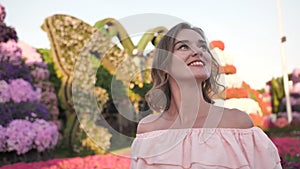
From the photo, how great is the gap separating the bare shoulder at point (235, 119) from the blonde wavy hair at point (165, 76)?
0.41 ft

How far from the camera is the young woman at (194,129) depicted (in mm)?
1502

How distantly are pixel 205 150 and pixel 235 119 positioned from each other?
18 cm

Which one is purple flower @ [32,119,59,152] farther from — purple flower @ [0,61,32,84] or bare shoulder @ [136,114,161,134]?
bare shoulder @ [136,114,161,134]

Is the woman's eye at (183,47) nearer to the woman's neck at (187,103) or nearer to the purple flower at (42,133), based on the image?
the woman's neck at (187,103)

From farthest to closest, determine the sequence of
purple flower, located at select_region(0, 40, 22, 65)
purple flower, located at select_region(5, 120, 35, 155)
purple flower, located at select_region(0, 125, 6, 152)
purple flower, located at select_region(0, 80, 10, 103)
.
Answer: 1. purple flower, located at select_region(0, 40, 22, 65)
2. purple flower, located at select_region(0, 80, 10, 103)
3. purple flower, located at select_region(5, 120, 35, 155)
4. purple flower, located at select_region(0, 125, 6, 152)

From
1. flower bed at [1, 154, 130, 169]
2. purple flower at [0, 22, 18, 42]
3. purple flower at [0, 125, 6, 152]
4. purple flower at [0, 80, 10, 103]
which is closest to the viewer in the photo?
flower bed at [1, 154, 130, 169]

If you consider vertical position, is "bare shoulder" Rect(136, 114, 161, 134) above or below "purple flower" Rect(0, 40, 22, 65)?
above

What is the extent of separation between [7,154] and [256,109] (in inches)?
332

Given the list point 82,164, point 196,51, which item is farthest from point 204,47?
point 82,164

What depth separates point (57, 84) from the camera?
13.8 metres

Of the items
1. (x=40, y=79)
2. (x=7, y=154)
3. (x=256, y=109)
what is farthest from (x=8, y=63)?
(x=256, y=109)

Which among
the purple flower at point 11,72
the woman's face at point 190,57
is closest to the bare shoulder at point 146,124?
the woman's face at point 190,57

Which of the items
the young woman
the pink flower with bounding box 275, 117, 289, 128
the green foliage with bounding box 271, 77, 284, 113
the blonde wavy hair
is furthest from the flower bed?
the green foliage with bounding box 271, 77, 284, 113

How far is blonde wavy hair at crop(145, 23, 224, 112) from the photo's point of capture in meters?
1.56
